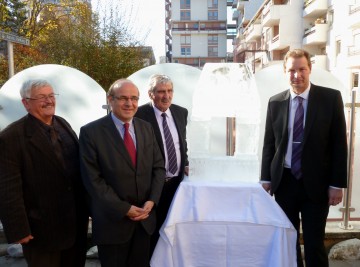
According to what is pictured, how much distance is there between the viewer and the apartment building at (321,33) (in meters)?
15.5

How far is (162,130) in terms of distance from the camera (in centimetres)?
247

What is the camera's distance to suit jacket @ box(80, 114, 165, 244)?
185 centimetres

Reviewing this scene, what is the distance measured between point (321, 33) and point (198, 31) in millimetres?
37556

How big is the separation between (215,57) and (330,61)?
124ft

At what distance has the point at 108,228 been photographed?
1.90 metres

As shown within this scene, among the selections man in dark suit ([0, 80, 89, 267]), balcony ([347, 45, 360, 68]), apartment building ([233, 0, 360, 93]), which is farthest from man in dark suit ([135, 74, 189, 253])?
apartment building ([233, 0, 360, 93])

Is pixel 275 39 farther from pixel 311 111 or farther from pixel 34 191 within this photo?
pixel 34 191

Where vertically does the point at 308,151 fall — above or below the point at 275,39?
below

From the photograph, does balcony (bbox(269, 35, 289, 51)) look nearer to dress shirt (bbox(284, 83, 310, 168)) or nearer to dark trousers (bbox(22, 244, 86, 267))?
dress shirt (bbox(284, 83, 310, 168))

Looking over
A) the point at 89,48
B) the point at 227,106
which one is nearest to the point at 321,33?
the point at 89,48

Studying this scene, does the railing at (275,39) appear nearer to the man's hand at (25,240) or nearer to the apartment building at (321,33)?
the apartment building at (321,33)

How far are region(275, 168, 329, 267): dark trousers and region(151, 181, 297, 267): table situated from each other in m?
0.33

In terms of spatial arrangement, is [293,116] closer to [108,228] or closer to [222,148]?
[222,148]

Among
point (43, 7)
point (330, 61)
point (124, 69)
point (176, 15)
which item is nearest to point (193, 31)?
point (176, 15)
